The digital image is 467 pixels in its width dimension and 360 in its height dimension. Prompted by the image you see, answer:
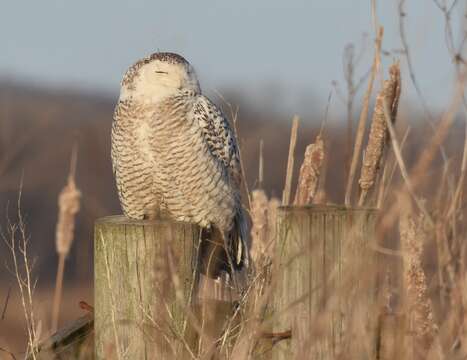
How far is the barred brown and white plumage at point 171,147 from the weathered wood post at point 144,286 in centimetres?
136

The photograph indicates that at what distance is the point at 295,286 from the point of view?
2.50m

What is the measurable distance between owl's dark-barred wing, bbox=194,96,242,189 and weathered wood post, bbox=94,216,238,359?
1488mm

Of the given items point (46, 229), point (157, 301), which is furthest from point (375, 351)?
point (46, 229)

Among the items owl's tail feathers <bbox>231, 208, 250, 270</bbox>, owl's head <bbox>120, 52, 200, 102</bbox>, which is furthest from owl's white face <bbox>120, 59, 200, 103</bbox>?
owl's tail feathers <bbox>231, 208, 250, 270</bbox>

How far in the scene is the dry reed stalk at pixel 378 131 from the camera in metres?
2.71

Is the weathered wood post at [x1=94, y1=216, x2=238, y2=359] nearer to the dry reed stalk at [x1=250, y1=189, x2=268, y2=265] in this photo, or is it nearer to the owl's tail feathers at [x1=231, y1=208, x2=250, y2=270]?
the dry reed stalk at [x1=250, y1=189, x2=268, y2=265]

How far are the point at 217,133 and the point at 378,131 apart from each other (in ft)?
5.33

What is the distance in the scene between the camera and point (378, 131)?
2.76m

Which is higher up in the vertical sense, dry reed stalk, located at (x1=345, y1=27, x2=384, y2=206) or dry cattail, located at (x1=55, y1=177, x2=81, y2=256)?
dry reed stalk, located at (x1=345, y1=27, x2=384, y2=206)

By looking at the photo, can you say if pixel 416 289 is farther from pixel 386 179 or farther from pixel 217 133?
pixel 217 133

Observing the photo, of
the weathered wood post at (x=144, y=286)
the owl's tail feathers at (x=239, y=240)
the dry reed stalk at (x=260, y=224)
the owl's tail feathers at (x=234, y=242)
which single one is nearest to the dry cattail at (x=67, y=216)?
the weathered wood post at (x=144, y=286)

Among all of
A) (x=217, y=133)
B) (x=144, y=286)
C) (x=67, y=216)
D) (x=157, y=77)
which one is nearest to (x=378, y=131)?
(x=144, y=286)

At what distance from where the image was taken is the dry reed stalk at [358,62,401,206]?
2.71m

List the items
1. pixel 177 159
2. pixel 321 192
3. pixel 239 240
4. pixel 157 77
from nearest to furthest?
pixel 321 192 < pixel 157 77 < pixel 177 159 < pixel 239 240
